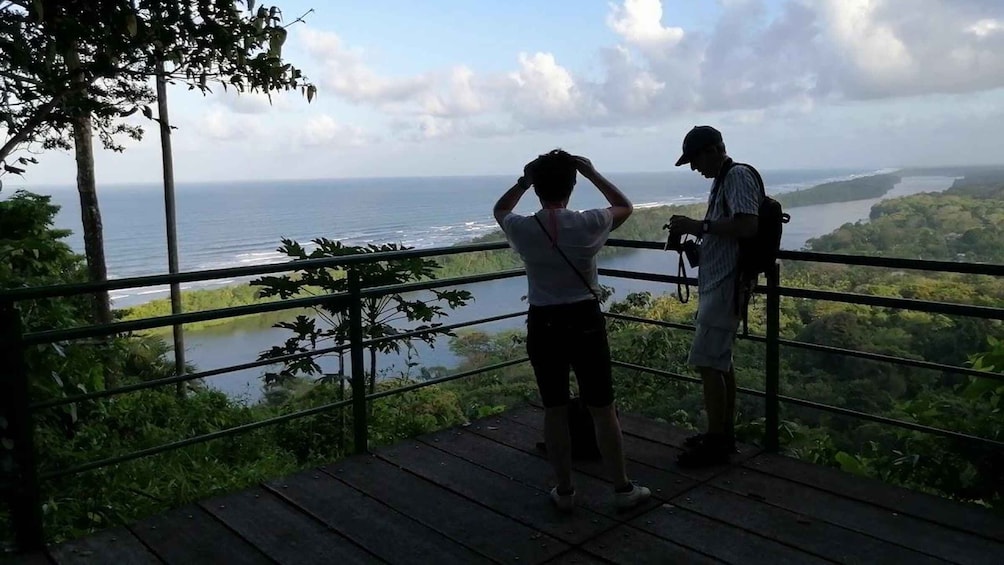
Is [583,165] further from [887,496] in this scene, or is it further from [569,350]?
[887,496]

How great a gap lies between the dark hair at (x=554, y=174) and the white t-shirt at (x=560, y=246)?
65mm

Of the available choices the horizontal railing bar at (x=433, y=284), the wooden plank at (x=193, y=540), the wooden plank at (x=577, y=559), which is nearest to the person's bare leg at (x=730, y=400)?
the wooden plank at (x=577, y=559)

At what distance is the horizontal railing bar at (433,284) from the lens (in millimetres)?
3458

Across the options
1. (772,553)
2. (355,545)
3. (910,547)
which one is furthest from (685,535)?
(355,545)

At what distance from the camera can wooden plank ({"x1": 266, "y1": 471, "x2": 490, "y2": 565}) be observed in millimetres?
2551

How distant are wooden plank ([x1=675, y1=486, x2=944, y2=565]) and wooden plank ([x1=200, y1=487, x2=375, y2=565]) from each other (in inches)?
54.3

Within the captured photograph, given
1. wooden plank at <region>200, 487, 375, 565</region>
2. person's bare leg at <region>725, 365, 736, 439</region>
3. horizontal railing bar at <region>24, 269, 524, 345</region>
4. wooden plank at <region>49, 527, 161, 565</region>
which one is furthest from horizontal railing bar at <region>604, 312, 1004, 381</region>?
wooden plank at <region>49, 527, 161, 565</region>

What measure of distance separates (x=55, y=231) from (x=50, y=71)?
4630mm

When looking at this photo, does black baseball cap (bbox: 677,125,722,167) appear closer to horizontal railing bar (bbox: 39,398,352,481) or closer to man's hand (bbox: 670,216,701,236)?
man's hand (bbox: 670,216,701,236)

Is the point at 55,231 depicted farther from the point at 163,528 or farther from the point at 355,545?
the point at 355,545

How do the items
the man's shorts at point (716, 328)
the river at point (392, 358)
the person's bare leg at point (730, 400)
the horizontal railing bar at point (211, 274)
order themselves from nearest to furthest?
the horizontal railing bar at point (211, 274) → the man's shorts at point (716, 328) → the person's bare leg at point (730, 400) → the river at point (392, 358)

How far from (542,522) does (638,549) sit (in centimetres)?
40

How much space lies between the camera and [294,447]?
22.7 feet

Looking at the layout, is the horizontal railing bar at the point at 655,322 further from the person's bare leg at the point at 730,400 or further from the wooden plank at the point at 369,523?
the wooden plank at the point at 369,523
